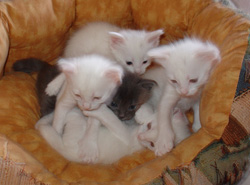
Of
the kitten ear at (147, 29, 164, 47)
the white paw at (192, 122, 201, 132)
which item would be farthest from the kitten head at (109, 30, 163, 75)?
the white paw at (192, 122, 201, 132)

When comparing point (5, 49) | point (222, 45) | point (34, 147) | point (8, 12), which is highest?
point (222, 45)

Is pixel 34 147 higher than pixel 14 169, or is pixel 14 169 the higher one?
pixel 14 169

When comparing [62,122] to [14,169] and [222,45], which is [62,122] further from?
[222,45]

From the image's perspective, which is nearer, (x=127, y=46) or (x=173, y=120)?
(x=173, y=120)

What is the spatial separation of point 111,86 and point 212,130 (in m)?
0.60

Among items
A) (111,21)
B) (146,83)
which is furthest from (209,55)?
(111,21)

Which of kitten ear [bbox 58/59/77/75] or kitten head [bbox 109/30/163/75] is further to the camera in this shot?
kitten head [bbox 109/30/163/75]

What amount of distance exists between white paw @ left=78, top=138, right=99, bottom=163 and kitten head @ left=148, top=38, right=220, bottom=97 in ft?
1.87

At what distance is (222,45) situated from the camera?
1712mm

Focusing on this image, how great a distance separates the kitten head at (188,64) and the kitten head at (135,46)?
0.31 meters

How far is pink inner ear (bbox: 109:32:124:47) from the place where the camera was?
1942 millimetres

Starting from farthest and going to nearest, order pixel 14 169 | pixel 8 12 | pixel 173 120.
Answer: pixel 8 12 → pixel 173 120 → pixel 14 169

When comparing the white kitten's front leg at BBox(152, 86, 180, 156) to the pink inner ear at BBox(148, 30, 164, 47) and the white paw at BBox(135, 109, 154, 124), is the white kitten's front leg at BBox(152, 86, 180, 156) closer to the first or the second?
the white paw at BBox(135, 109, 154, 124)

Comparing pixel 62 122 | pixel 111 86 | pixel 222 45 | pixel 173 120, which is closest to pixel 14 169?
pixel 62 122
